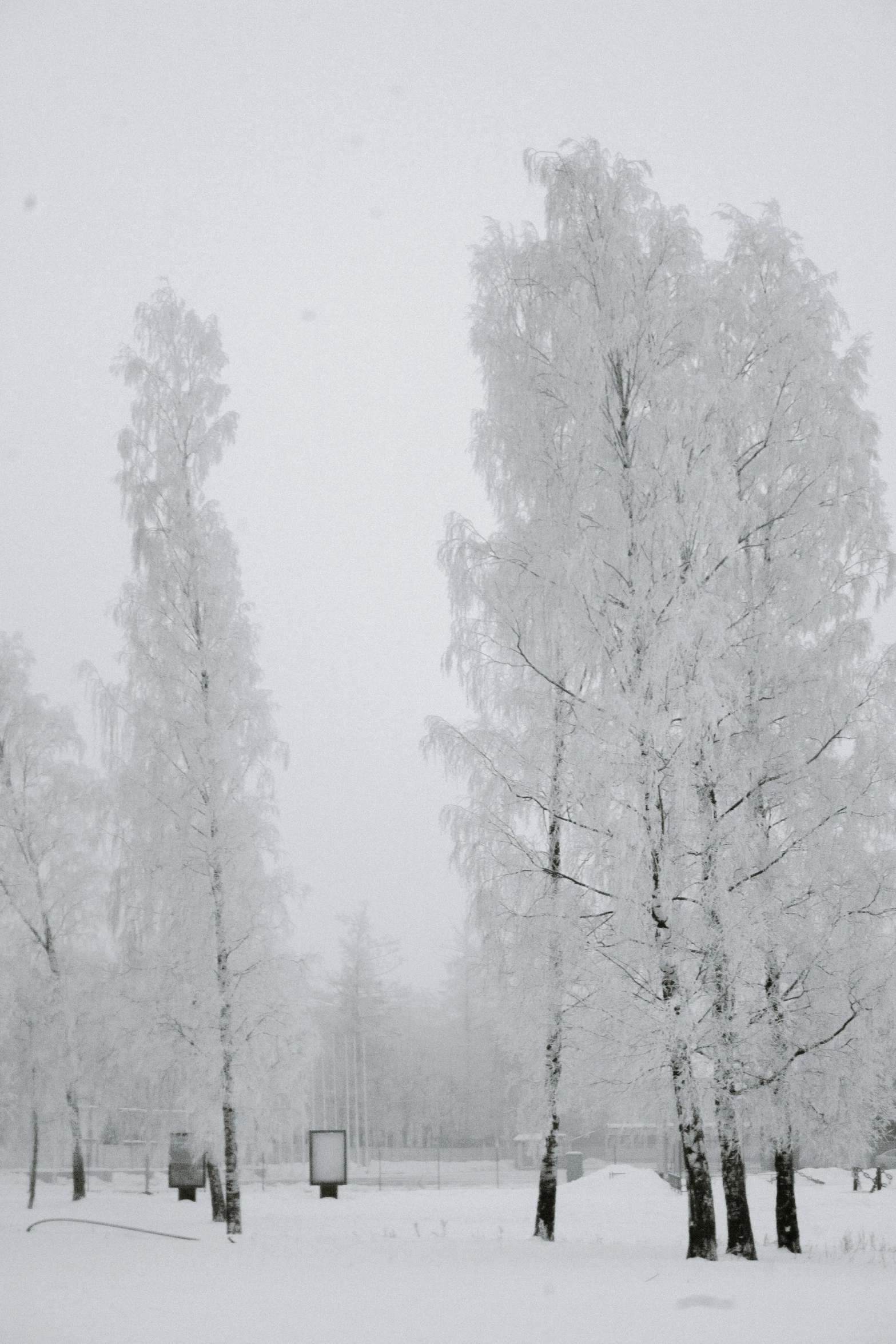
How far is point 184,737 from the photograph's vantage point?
14.5 m

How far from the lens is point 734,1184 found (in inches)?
381

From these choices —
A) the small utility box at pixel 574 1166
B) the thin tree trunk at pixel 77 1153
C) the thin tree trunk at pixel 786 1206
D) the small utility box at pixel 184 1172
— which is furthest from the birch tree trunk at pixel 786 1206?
the small utility box at pixel 574 1166

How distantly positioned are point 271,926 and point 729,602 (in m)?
8.12

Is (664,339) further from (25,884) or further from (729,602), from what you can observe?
(25,884)

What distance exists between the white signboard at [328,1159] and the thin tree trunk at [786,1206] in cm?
1284

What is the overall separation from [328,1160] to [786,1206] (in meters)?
13.4

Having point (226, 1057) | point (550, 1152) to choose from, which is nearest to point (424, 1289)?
point (550, 1152)

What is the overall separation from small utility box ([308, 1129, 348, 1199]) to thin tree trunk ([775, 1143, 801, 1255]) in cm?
1286

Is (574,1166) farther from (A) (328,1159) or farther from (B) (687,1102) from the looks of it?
(B) (687,1102)

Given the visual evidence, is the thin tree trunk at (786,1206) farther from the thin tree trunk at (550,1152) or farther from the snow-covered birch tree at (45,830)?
the snow-covered birch tree at (45,830)

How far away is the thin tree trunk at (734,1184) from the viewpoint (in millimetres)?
9125

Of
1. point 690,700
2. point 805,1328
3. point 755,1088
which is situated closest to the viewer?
point 805,1328

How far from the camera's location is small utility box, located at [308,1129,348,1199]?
72.1ft

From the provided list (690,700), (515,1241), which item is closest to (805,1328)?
(690,700)
